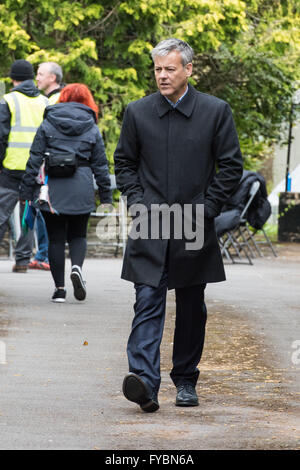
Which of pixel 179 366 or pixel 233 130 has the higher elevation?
pixel 233 130

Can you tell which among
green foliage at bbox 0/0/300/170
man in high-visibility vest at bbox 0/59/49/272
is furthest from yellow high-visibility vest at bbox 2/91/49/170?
green foliage at bbox 0/0/300/170

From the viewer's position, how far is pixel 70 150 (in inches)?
389

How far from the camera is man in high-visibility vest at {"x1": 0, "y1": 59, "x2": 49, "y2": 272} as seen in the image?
451 inches

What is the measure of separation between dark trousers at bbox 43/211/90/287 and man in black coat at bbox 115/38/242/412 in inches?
151

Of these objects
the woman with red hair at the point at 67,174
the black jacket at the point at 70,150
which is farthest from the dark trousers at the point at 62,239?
the black jacket at the point at 70,150

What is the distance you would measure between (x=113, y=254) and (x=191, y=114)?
1003cm

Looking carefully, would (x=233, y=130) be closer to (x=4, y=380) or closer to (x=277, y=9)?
(x=4, y=380)

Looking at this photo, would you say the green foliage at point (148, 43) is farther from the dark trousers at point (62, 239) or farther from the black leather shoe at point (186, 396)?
the black leather shoe at point (186, 396)

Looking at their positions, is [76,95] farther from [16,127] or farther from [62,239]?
[16,127]

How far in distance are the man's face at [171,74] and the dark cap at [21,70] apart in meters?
5.68

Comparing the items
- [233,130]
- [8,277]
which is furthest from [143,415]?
[8,277]

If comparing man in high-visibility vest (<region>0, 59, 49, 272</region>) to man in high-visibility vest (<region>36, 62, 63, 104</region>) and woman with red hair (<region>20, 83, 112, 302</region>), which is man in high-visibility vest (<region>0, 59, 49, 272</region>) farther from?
woman with red hair (<region>20, 83, 112, 302</region>)
